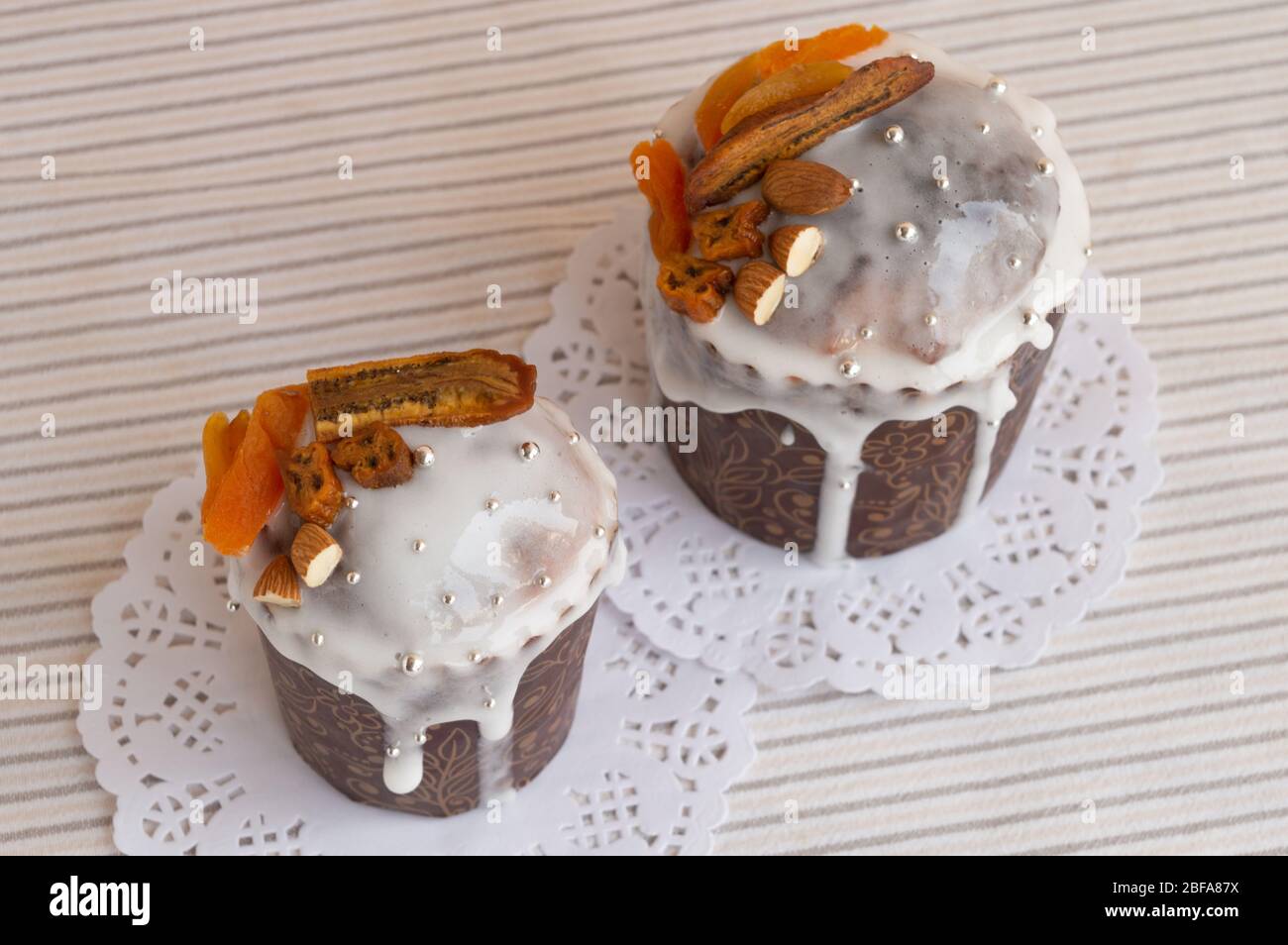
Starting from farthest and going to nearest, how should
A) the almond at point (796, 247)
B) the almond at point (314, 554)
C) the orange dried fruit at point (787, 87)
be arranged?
1. the orange dried fruit at point (787, 87)
2. the almond at point (796, 247)
3. the almond at point (314, 554)

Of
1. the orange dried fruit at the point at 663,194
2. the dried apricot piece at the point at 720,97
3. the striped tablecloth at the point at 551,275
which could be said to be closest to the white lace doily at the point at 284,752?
the striped tablecloth at the point at 551,275

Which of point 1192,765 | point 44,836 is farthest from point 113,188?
point 1192,765

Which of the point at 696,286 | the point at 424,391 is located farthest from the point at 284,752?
the point at 696,286

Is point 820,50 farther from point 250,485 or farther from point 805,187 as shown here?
point 250,485

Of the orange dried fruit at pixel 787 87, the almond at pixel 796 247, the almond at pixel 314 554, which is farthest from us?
the orange dried fruit at pixel 787 87

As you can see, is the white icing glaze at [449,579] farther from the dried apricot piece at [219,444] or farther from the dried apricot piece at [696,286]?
the dried apricot piece at [696,286]

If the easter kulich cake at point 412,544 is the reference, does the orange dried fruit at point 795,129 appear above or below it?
above
